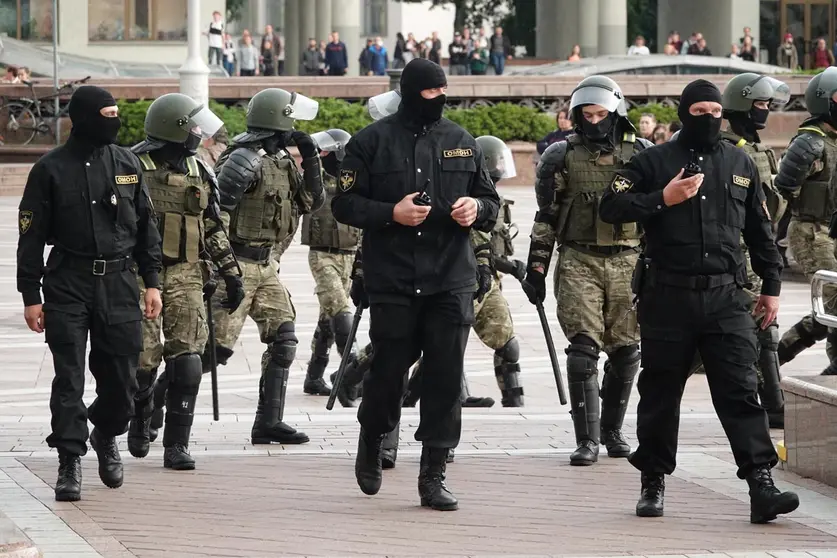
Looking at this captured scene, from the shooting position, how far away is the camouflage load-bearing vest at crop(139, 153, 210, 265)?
9.07 metres

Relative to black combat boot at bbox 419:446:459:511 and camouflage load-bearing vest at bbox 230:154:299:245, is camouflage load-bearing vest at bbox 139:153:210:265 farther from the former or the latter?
black combat boot at bbox 419:446:459:511

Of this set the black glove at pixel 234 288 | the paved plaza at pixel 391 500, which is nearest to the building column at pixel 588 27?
the paved plaza at pixel 391 500

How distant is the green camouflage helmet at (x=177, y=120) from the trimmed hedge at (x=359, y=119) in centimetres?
1981

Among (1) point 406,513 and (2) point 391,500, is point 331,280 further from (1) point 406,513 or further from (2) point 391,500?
(1) point 406,513

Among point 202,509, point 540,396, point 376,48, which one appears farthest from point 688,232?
point 376,48

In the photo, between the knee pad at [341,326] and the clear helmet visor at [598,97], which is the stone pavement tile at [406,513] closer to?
the clear helmet visor at [598,97]

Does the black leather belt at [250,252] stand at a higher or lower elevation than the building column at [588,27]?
lower

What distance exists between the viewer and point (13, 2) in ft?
173

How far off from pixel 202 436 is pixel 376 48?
130ft

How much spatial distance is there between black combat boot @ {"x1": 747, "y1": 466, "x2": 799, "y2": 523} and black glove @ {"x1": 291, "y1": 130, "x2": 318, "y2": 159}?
348cm

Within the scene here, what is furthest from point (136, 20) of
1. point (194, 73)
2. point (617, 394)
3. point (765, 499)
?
point (765, 499)

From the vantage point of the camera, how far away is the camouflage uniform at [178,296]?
908cm

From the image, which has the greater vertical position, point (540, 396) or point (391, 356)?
point (391, 356)

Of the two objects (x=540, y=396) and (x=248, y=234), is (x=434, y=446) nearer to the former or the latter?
(x=248, y=234)
